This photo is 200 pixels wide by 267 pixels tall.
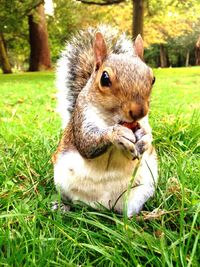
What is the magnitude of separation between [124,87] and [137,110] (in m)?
0.09

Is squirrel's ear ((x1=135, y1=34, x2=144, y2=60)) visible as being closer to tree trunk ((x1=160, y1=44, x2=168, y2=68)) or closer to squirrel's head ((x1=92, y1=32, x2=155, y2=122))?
squirrel's head ((x1=92, y1=32, x2=155, y2=122))

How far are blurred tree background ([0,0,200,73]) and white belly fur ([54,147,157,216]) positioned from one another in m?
2.60

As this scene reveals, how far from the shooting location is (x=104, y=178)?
4.99 ft

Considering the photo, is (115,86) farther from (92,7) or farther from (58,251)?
(92,7)

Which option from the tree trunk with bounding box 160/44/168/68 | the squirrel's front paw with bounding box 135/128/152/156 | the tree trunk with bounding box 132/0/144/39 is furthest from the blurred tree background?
the tree trunk with bounding box 160/44/168/68

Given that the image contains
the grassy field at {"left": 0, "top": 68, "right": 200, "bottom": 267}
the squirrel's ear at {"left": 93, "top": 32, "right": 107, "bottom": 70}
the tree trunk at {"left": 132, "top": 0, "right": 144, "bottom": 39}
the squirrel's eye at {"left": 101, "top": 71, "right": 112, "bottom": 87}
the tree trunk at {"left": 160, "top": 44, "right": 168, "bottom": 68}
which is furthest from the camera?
the tree trunk at {"left": 160, "top": 44, "right": 168, "bottom": 68}

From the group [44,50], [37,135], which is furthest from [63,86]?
[44,50]

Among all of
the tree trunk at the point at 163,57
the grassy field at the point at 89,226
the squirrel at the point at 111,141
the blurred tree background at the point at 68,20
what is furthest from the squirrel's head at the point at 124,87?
the tree trunk at the point at 163,57

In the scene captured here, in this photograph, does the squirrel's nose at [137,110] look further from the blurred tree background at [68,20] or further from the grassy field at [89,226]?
the blurred tree background at [68,20]

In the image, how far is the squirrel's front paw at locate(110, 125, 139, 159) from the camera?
1382mm

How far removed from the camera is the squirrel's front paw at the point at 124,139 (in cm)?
138

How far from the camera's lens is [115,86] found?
1.39m

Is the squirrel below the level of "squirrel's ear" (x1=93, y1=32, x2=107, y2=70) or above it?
below

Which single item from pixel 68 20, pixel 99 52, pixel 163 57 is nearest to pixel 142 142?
pixel 99 52
